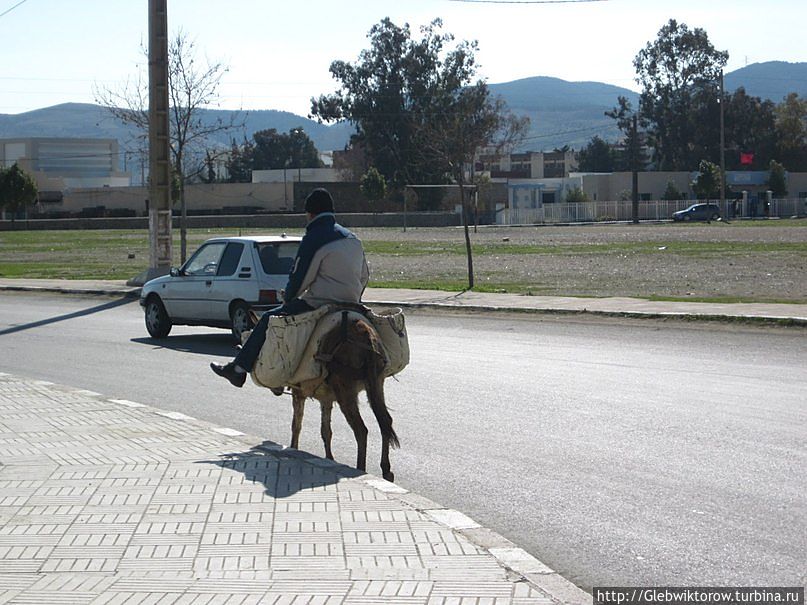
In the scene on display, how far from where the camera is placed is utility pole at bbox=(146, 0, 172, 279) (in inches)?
1142

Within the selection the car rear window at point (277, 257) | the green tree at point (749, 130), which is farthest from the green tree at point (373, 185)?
the car rear window at point (277, 257)

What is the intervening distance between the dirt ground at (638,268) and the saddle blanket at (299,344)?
15.1 meters

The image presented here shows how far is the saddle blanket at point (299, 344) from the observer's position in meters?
8.57

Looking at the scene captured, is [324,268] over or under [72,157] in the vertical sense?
under

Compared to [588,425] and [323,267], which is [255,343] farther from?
[588,425]

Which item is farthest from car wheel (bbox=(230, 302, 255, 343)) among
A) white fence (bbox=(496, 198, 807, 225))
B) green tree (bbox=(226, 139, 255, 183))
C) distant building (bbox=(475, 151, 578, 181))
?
distant building (bbox=(475, 151, 578, 181))

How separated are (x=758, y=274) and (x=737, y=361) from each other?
1585cm

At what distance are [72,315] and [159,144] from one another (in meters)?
7.03

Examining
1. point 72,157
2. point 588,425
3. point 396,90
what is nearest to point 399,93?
point 396,90

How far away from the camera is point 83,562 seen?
617 centimetres

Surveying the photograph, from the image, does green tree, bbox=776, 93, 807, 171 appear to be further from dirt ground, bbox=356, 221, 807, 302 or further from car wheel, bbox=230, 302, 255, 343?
car wheel, bbox=230, 302, 255, 343

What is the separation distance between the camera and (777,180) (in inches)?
4102

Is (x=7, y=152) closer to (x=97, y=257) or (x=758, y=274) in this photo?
(x=97, y=257)

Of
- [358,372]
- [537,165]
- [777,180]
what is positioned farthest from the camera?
[537,165]
